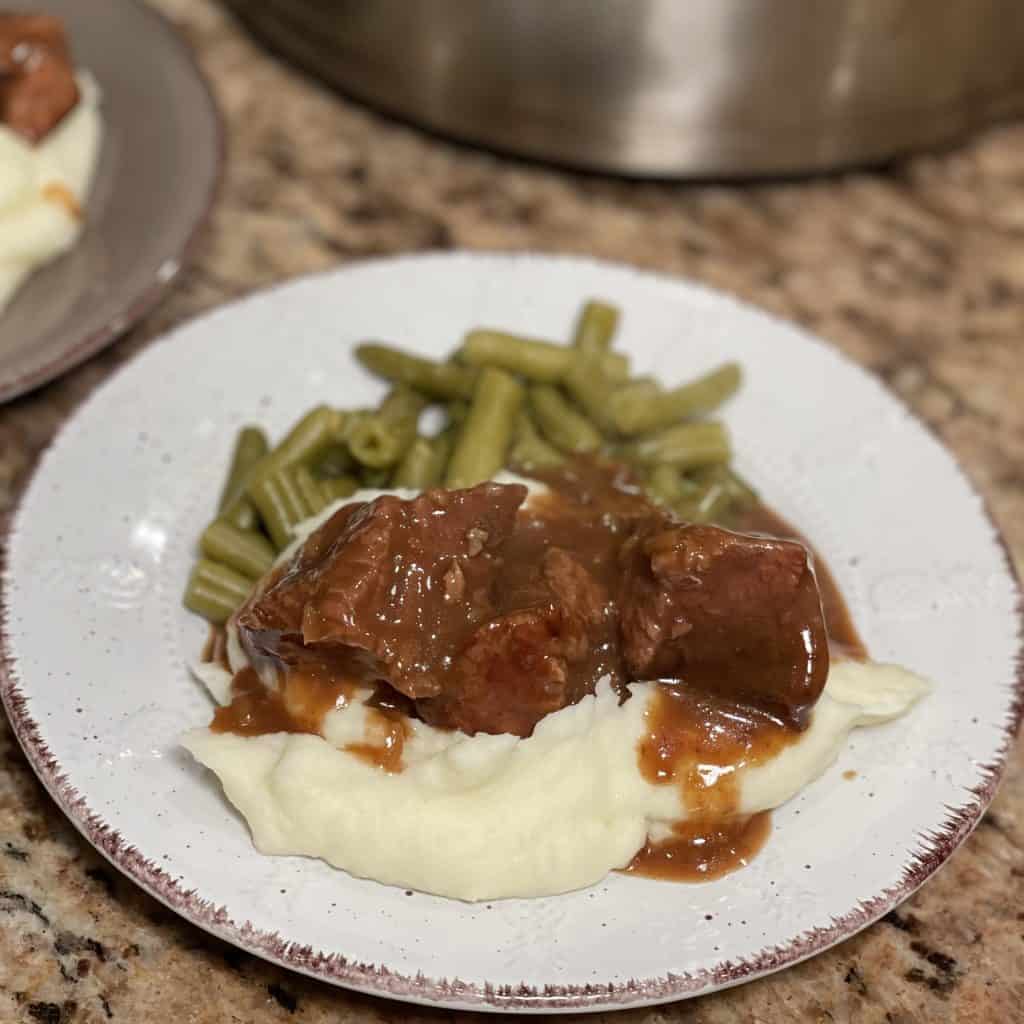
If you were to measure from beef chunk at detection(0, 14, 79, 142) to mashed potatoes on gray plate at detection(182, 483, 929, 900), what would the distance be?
2486mm

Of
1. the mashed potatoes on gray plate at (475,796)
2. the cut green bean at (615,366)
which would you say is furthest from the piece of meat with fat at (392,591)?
the cut green bean at (615,366)

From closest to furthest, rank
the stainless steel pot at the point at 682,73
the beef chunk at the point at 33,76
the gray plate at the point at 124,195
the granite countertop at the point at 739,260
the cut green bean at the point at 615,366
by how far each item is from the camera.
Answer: the granite countertop at the point at 739,260
the gray plate at the point at 124,195
the cut green bean at the point at 615,366
the beef chunk at the point at 33,76
the stainless steel pot at the point at 682,73

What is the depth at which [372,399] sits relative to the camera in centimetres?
400

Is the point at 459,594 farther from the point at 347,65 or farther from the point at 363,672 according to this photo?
the point at 347,65

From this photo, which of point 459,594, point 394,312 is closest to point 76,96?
point 394,312

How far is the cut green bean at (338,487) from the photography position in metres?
3.62

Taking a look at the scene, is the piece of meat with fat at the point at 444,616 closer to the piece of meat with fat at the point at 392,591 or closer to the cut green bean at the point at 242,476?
the piece of meat with fat at the point at 392,591

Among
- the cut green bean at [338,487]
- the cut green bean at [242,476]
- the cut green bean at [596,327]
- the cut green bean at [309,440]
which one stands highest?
the cut green bean at [596,327]

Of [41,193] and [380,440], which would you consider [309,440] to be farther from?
[41,193]

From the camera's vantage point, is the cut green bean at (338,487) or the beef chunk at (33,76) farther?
the beef chunk at (33,76)

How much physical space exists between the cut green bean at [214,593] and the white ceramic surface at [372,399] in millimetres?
54

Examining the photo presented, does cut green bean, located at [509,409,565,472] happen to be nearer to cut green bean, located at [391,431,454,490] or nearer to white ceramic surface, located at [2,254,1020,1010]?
cut green bean, located at [391,431,454,490]

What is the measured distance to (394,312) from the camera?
414 cm

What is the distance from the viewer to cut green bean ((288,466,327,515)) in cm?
351
